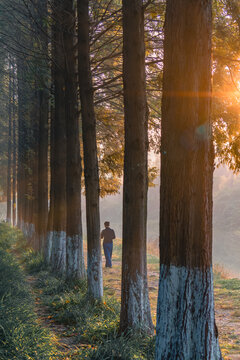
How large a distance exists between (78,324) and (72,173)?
4.82 m

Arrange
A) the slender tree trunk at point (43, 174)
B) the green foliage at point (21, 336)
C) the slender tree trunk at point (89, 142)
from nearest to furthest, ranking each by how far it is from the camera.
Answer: the green foliage at point (21, 336)
the slender tree trunk at point (89, 142)
the slender tree trunk at point (43, 174)

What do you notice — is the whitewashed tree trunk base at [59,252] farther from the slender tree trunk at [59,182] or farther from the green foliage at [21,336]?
the green foliage at [21,336]

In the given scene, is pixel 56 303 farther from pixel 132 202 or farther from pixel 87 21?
pixel 87 21

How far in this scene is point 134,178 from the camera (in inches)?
257

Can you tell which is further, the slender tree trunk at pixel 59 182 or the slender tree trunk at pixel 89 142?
the slender tree trunk at pixel 59 182

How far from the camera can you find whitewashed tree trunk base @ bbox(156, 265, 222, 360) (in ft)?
11.8

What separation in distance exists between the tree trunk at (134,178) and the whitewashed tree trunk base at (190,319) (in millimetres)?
2828

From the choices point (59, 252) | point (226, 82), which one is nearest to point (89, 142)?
point (226, 82)

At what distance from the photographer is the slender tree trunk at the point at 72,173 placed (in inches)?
420

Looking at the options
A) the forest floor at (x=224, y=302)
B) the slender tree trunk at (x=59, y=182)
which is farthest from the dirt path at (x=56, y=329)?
the slender tree trunk at (x=59, y=182)

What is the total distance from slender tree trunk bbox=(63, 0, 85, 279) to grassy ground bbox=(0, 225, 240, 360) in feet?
2.66

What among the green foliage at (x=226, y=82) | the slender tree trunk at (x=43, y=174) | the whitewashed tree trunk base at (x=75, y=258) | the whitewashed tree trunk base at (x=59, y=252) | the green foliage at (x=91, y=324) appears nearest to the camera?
the green foliage at (x=91, y=324)

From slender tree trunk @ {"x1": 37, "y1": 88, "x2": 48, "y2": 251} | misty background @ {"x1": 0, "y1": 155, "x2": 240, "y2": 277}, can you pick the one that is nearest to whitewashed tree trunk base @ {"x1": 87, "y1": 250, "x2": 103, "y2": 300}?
misty background @ {"x1": 0, "y1": 155, "x2": 240, "y2": 277}

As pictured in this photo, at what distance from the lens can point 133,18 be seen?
20.8 feet
